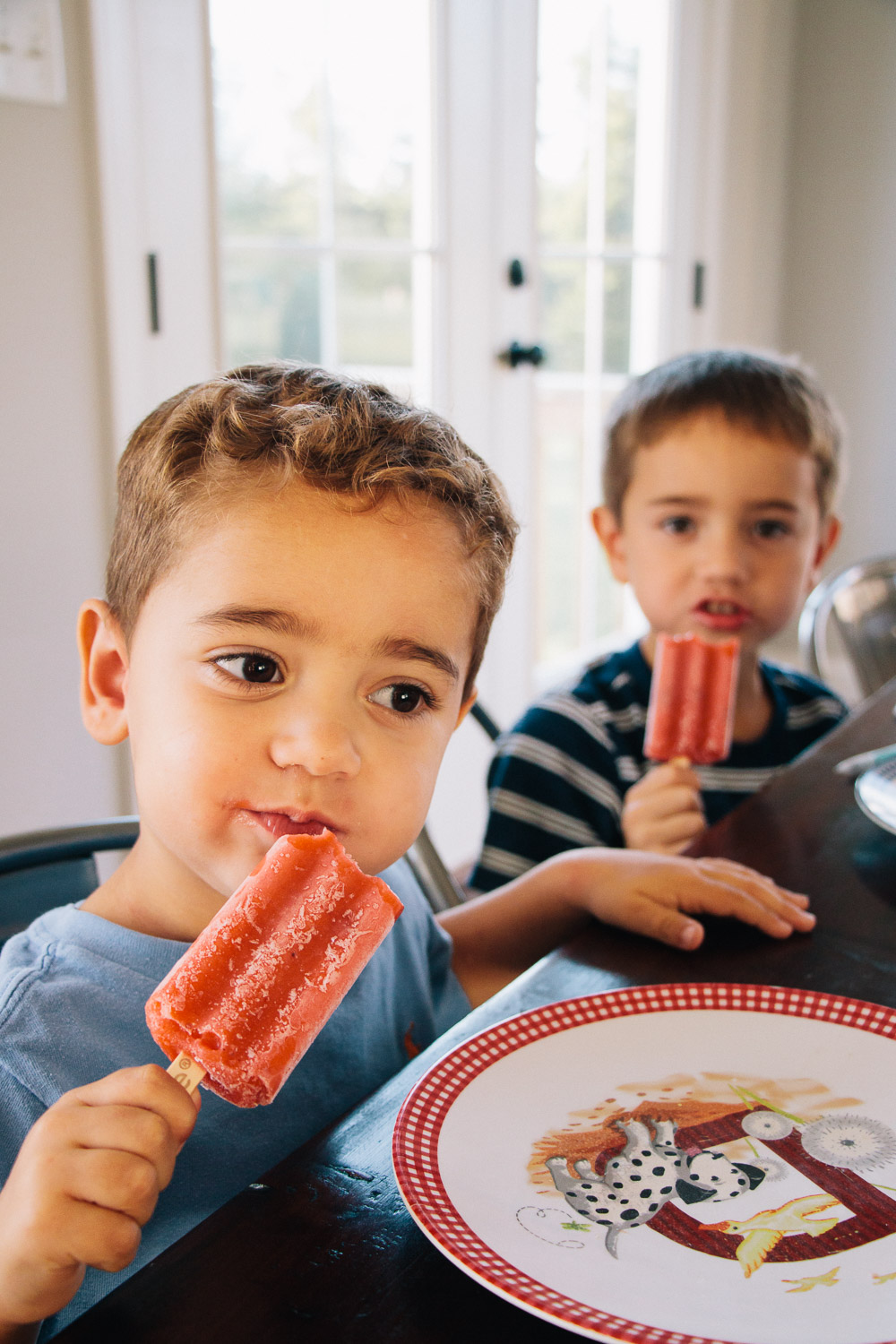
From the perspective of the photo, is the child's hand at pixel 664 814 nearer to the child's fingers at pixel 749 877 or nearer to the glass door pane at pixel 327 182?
the child's fingers at pixel 749 877

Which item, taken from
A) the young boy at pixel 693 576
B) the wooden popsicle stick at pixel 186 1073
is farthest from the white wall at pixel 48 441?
the wooden popsicle stick at pixel 186 1073

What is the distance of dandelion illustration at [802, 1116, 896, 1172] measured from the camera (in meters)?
0.66

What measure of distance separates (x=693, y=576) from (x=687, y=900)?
898mm

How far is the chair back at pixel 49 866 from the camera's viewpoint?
112 cm

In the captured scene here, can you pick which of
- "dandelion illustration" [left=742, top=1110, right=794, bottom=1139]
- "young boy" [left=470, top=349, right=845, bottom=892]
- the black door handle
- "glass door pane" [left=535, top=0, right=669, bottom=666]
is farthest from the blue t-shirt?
"glass door pane" [left=535, top=0, right=669, bottom=666]

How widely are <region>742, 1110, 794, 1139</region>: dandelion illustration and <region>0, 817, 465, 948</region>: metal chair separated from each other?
73 centimetres

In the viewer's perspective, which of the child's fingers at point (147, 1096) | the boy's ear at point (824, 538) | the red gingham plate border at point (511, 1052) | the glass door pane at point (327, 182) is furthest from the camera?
the glass door pane at point (327, 182)

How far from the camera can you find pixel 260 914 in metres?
0.71

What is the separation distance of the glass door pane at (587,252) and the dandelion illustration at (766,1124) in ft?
10.3

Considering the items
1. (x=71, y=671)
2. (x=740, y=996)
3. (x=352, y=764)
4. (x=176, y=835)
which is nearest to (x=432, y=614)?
(x=352, y=764)

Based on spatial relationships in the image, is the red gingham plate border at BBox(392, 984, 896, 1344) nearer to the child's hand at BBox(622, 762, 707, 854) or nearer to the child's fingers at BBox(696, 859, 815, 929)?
the child's fingers at BBox(696, 859, 815, 929)

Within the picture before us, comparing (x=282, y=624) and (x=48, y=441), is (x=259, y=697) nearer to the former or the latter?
(x=282, y=624)

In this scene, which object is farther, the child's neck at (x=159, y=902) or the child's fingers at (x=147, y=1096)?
the child's neck at (x=159, y=902)

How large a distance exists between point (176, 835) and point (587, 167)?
11.7ft
